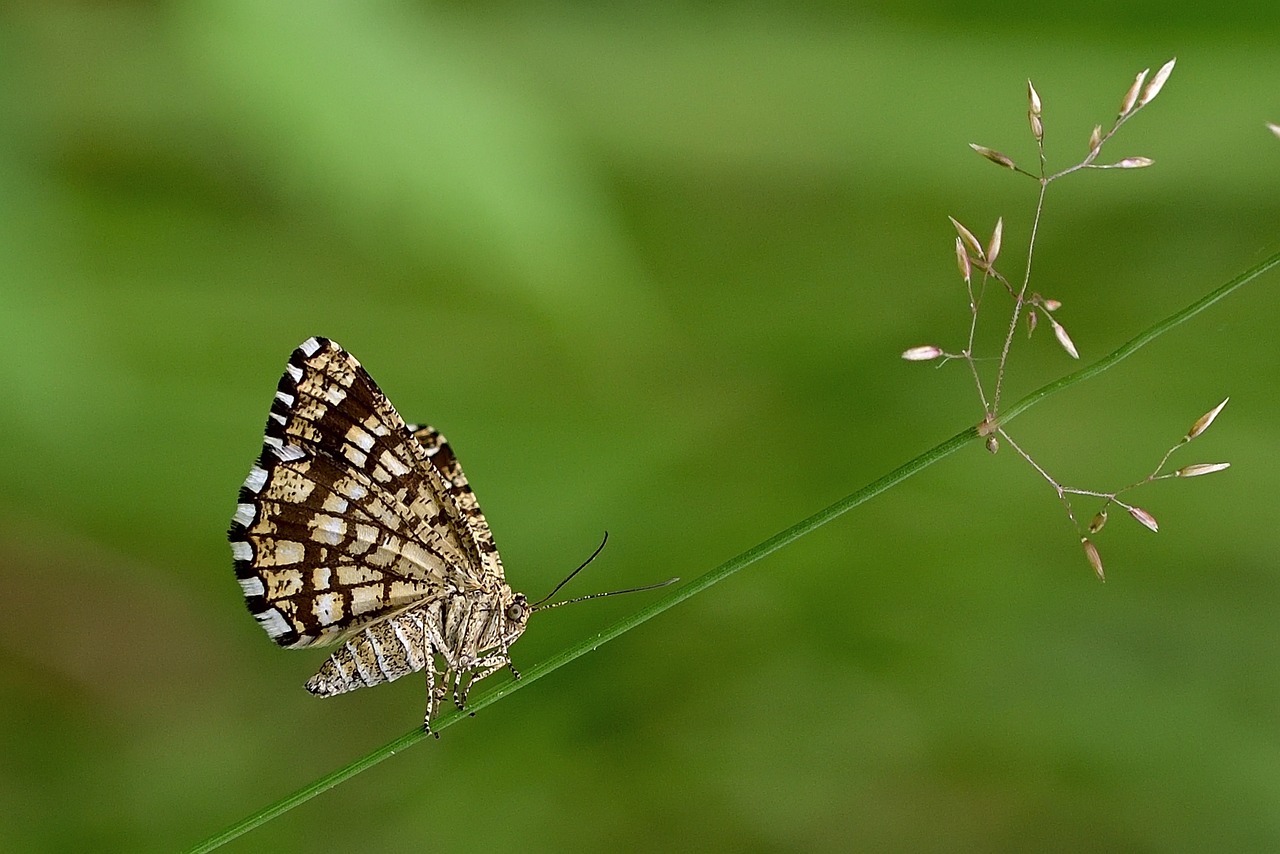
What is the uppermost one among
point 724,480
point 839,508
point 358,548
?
point 358,548

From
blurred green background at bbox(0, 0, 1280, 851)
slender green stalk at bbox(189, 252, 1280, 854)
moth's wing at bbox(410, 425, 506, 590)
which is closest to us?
slender green stalk at bbox(189, 252, 1280, 854)

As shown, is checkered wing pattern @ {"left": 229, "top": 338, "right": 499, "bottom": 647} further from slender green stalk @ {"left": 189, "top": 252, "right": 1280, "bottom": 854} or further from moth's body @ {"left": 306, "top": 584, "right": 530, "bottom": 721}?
slender green stalk @ {"left": 189, "top": 252, "right": 1280, "bottom": 854}

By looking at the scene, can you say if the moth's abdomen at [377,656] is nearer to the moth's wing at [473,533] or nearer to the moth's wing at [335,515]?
the moth's wing at [335,515]

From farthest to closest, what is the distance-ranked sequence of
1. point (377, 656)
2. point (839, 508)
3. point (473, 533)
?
1. point (473, 533)
2. point (377, 656)
3. point (839, 508)

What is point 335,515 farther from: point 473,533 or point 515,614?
point 515,614

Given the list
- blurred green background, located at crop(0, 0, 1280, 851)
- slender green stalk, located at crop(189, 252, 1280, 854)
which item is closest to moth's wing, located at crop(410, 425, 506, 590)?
slender green stalk, located at crop(189, 252, 1280, 854)

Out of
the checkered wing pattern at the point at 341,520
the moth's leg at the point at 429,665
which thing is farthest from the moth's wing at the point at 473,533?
the moth's leg at the point at 429,665

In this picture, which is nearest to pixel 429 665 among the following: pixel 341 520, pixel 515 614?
pixel 515 614
